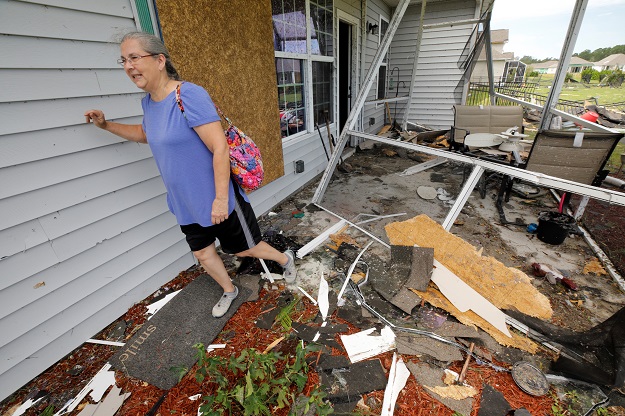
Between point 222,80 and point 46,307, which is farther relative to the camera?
point 222,80

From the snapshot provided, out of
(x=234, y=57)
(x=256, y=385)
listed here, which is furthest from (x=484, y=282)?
(x=234, y=57)

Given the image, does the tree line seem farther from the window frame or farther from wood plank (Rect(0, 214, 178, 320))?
wood plank (Rect(0, 214, 178, 320))

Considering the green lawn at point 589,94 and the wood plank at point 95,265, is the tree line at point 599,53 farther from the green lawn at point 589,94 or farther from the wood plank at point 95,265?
the wood plank at point 95,265

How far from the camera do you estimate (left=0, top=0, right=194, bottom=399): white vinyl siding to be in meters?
1.60

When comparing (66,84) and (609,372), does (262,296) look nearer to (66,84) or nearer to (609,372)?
(66,84)

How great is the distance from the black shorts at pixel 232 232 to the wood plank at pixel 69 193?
2.38 ft

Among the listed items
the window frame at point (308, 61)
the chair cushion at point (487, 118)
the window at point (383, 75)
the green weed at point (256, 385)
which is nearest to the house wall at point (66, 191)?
the green weed at point (256, 385)

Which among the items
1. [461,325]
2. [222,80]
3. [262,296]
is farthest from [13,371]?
[461,325]

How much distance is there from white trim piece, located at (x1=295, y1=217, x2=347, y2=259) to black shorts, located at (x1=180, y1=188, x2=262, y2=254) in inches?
38.1

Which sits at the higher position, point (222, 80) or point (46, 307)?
point (222, 80)

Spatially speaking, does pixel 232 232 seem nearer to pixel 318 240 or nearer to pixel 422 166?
pixel 318 240

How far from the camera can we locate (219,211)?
5.60 ft

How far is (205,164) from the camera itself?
5.51ft

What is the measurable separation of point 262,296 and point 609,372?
237 cm
